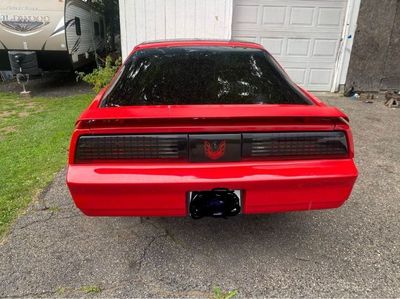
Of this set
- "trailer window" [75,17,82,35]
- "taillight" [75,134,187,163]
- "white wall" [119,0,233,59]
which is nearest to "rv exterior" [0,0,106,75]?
"trailer window" [75,17,82,35]

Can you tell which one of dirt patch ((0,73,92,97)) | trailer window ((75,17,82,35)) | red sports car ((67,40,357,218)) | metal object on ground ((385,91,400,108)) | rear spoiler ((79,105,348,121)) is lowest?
dirt patch ((0,73,92,97))

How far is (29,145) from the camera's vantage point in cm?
472

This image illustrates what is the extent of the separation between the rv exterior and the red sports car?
7171mm

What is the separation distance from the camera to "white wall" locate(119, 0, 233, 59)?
7.38m

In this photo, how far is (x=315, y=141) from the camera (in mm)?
2125

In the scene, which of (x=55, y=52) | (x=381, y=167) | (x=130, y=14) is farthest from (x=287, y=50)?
(x=55, y=52)

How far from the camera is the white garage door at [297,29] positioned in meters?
7.73

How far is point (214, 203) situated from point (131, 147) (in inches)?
25.3

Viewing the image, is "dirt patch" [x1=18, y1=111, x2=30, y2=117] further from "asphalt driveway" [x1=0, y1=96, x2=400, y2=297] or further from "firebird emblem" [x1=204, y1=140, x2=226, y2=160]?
"firebird emblem" [x1=204, y1=140, x2=226, y2=160]

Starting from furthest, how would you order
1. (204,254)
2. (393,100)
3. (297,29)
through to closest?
(297,29)
(393,100)
(204,254)

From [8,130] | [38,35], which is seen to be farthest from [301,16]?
[8,130]

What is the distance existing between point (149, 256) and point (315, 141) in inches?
57.1

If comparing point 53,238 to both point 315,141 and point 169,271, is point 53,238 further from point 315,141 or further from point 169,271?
point 315,141

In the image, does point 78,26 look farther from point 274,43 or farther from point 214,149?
point 214,149
